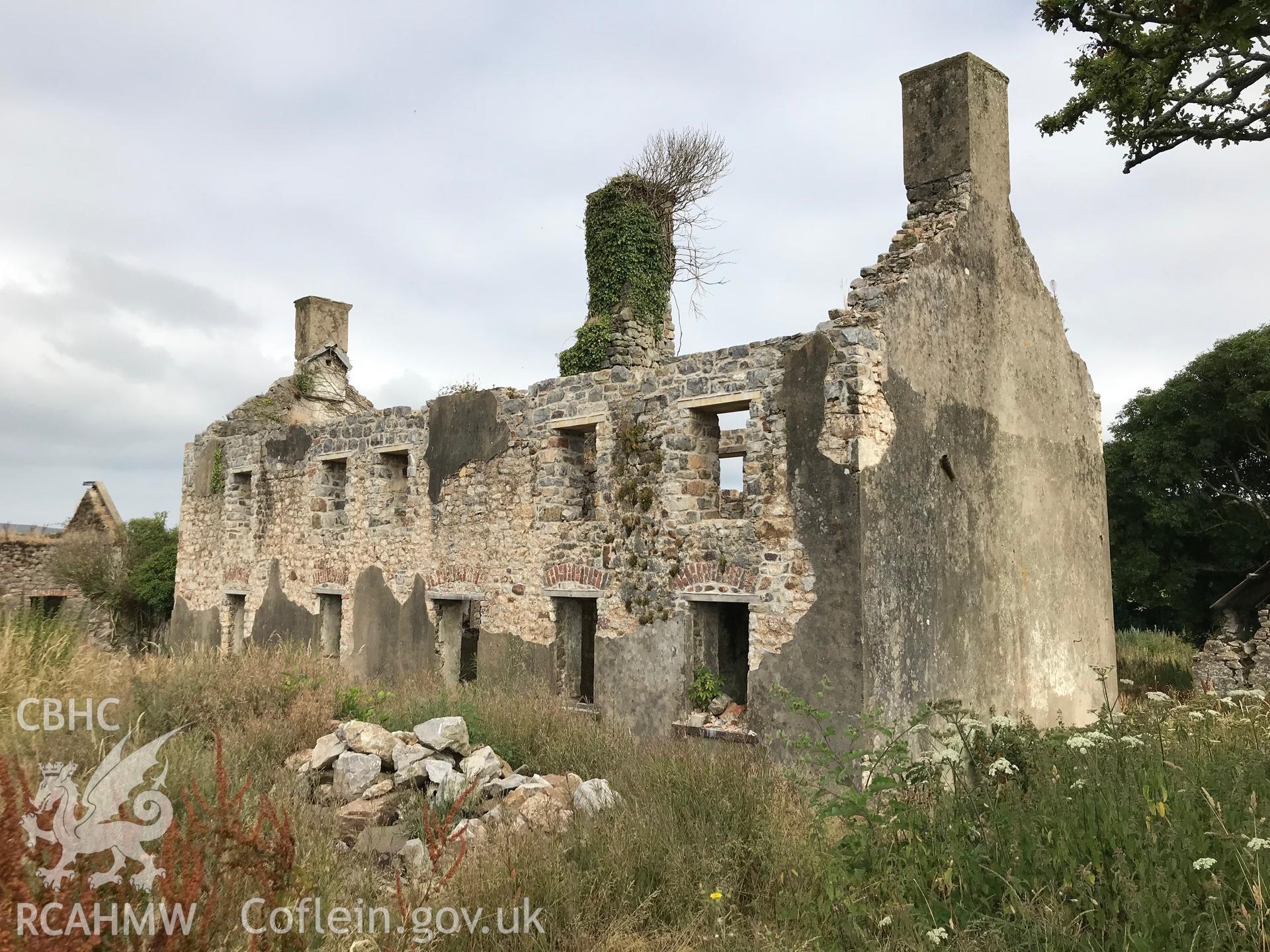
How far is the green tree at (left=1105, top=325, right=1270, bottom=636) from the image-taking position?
2009 centimetres

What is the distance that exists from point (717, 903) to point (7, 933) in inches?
123

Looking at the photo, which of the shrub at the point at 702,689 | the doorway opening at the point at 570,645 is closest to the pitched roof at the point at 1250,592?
the shrub at the point at 702,689

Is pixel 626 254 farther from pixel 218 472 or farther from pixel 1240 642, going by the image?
pixel 1240 642

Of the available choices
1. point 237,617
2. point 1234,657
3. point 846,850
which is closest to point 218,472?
point 237,617

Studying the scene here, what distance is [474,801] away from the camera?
7.16 m

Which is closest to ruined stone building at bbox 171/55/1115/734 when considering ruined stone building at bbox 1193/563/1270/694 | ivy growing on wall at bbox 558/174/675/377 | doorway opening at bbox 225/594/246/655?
ivy growing on wall at bbox 558/174/675/377

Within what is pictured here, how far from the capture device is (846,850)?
5.08 meters

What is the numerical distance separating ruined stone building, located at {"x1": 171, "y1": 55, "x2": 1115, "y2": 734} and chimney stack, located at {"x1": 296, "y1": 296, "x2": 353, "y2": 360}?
6.20 meters

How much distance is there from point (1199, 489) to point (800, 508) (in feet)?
51.1

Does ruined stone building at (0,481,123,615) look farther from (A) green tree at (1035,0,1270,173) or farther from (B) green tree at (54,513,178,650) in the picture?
(A) green tree at (1035,0,1270,173)

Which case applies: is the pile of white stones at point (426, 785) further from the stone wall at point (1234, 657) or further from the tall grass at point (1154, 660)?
the stone wall at point (1234, 657)

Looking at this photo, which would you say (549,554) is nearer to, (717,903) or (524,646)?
(524,646)

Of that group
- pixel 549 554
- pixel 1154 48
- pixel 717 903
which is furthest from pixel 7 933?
pixel 1154 48

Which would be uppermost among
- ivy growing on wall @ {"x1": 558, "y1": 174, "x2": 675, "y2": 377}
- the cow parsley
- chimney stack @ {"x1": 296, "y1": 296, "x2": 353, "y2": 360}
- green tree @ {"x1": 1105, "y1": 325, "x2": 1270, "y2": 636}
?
chimney stack @ {"x1": 296, "y1": 296, "x2": 353, "y2": 360}
